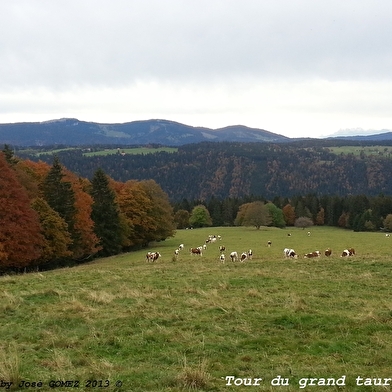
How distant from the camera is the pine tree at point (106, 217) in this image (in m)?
56.6

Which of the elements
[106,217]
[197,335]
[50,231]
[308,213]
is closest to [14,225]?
[50,231]

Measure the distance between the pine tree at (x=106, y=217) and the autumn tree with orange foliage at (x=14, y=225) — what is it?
56.3ft

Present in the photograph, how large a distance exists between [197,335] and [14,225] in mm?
30388

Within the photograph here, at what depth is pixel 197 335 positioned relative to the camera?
37.3 feet

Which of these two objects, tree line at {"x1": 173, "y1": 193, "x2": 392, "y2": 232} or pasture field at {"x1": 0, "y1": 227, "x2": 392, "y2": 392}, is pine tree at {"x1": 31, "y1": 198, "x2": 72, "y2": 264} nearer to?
pasture field at {"x1": 0, "y1": 227, "x2": 392, "y2": 392}

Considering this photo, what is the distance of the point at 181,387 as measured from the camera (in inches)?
305

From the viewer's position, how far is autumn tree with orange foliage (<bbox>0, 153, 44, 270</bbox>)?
120 ft

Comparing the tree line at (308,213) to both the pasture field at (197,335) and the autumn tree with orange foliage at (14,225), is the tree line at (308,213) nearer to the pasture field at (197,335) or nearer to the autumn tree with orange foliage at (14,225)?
the autumn tree with orange foliage at (14,225)

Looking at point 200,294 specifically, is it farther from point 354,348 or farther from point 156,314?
point 354,348

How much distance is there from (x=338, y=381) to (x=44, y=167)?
56.6m

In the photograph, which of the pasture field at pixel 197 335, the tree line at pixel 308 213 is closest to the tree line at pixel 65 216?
the pasture field at pixel 197 335

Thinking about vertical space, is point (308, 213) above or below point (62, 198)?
below

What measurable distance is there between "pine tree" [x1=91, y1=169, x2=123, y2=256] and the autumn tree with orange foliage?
17172 millimetres

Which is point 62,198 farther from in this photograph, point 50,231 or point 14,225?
point 14,225
